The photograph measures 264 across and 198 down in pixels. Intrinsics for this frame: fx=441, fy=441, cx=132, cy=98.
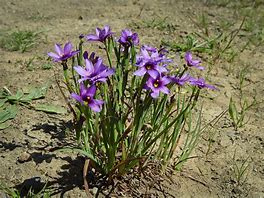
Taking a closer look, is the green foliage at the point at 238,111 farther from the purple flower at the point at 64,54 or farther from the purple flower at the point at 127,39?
the purple flower at the point at 64,54

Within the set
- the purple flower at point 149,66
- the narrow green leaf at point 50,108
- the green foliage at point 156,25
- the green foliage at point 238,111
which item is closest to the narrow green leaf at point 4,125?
the narrow green leaf at point 50,108

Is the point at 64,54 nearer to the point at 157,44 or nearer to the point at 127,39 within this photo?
the point at 127,39

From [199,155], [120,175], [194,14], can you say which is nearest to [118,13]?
[194,14]

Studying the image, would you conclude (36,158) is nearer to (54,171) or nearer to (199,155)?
(54,171)

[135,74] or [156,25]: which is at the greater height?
[135,74]

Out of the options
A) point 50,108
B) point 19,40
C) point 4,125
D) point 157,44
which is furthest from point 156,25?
point 4,125
